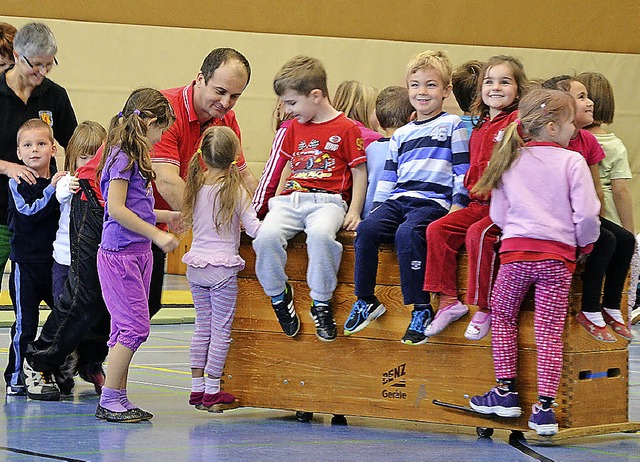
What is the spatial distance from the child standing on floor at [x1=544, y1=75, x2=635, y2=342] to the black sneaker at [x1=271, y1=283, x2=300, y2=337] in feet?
3.65

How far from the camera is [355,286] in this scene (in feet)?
13.6

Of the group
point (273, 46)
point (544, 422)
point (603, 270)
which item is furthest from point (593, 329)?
point (273, 46)

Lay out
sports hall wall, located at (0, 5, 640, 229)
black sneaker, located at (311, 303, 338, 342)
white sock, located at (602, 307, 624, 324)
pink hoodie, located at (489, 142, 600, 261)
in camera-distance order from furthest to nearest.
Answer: sports hall wall, located at (0, 5, 640, 229)
black sneaker, located at (311, 303, 338, 342)
white sock, located at (602, 307, 624, 324)
pink hoodie, located at (489, 142, 600, 261)

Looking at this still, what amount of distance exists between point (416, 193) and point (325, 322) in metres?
0.62

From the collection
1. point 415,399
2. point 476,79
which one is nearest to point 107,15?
point 476,79

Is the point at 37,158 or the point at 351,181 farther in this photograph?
the point at 37,158

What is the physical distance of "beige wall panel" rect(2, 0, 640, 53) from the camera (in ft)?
34.0

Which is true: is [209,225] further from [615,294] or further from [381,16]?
[381,16]

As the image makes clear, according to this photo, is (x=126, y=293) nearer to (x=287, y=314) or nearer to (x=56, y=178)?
→ (x=287, y=314)

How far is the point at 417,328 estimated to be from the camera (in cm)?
406

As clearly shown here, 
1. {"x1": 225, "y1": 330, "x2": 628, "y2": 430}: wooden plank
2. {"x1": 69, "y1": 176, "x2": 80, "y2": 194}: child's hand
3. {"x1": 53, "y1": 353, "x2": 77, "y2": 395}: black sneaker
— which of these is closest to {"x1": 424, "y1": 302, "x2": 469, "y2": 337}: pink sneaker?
{"x1": 225, "y1": 330, "x2": 628, "y2": 430}: wooden plank

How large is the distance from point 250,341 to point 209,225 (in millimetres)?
521

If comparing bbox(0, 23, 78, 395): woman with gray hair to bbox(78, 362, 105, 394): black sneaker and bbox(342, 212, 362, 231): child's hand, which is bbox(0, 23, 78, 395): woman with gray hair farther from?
bbox(342, 212, 362, 231): child's hand

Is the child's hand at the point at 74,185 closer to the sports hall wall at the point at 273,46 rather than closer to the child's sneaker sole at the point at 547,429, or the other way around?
the child's sneaker sole at the point at 547,429
